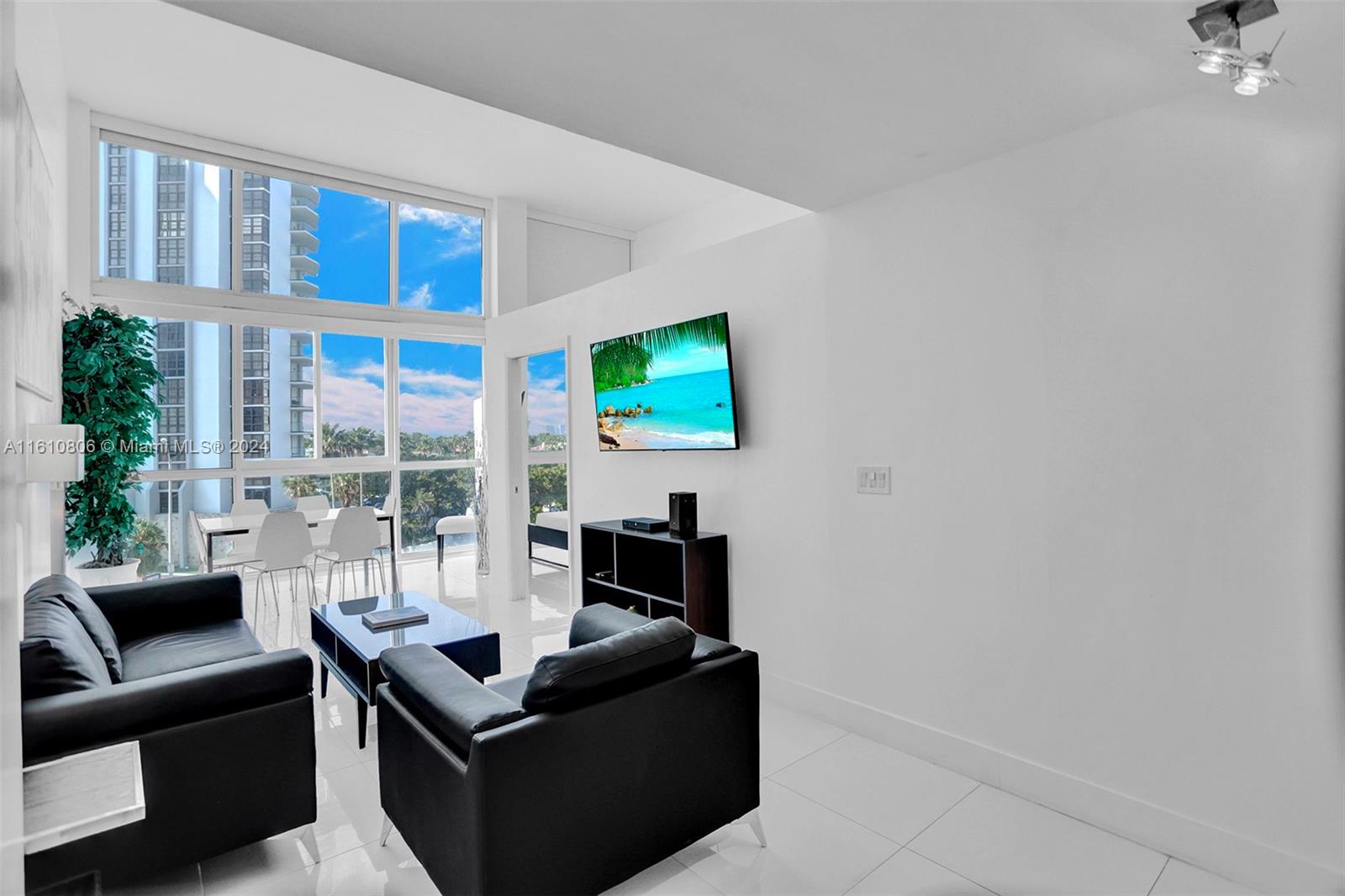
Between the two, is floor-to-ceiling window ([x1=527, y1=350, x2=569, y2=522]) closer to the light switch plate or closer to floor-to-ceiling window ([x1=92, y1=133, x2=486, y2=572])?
floor-to-ceiling window ([x1=92, y1=133, x2=486, y2=572])

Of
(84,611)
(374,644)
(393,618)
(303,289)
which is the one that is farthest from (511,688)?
(303,289)

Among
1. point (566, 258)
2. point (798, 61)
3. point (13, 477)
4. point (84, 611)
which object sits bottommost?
point (84, 611)

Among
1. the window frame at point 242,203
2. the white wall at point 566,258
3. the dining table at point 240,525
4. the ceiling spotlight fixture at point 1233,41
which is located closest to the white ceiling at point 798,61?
the ceiling spotlight fixture at point 1233,41

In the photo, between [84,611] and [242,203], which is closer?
[84,611]

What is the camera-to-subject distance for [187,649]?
9.98ft

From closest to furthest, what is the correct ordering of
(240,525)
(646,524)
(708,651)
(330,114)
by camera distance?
(708,651)
(646,524)
(330,114)
(240,525)

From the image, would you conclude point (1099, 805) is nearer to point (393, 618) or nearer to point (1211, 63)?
point (1211, 63)

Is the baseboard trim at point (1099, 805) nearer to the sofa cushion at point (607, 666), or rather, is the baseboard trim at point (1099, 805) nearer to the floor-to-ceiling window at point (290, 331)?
the sofa cushion at point (607, 666)

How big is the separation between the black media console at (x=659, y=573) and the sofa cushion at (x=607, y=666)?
1602 millimetres

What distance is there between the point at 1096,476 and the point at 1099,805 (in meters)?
1.14

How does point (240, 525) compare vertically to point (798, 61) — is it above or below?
below

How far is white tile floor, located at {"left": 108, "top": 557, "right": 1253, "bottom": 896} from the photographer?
2055 mm

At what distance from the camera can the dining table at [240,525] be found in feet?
15.8

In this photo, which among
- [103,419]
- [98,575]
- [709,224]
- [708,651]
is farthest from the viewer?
Answer: [709,224]
